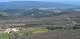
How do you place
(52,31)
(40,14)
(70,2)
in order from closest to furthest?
(52,31), (40,14), (70,2)

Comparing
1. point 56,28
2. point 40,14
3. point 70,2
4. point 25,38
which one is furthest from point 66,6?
point 25,38

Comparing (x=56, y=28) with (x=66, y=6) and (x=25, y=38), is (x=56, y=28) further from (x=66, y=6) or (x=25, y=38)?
(x=66, y=6)

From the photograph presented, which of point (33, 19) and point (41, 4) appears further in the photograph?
point (41, 4)

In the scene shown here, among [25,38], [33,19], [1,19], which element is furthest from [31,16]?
[25,38]

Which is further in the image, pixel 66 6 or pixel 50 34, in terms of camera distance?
pixel 66 6

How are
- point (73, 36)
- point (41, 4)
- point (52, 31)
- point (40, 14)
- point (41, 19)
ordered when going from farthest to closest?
point (41, 4) → point (40, 14) → point (41, 19) → point (52, 31) → point (73, 36)

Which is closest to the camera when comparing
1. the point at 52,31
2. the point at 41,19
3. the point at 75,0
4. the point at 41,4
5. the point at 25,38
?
the point at 25,38

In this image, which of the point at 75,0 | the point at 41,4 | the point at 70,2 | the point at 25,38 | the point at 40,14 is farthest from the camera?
the point at 41,4

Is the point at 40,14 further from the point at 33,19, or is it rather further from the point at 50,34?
the point at 50,34

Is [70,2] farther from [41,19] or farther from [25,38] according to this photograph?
[25,38]
